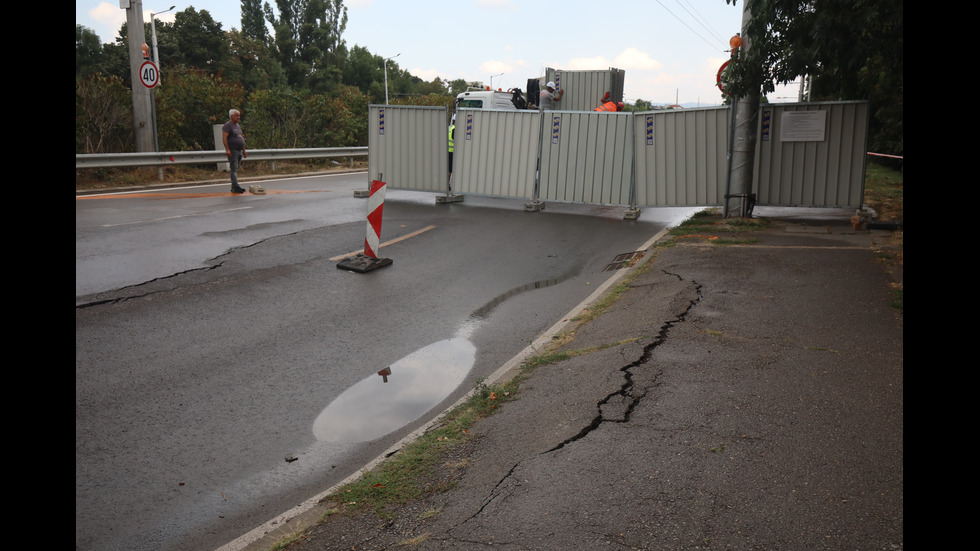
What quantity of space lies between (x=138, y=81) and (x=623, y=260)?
15.1 metres

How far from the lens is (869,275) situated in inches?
340

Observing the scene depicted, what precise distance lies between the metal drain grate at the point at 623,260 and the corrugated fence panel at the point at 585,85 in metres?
14.8

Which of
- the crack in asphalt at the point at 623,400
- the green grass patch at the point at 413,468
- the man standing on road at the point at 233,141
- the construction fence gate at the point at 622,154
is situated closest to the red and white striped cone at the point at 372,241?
the crack in asphalt at the point at 623,400

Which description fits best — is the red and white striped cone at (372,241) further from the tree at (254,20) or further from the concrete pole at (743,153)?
the tree at (254,20)

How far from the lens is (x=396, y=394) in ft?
20.4

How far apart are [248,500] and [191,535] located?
0.44 meters

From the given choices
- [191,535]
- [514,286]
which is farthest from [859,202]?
[191,535]

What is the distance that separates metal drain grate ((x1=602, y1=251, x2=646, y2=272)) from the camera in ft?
35.0

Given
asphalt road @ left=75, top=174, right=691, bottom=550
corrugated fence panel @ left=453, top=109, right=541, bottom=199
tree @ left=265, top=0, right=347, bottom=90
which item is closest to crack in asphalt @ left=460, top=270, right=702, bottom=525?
asphalt road @ left=75, top=174, right=691, bottom=550

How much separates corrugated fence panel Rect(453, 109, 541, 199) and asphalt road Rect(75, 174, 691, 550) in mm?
1912

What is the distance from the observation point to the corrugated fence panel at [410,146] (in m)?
16.8
